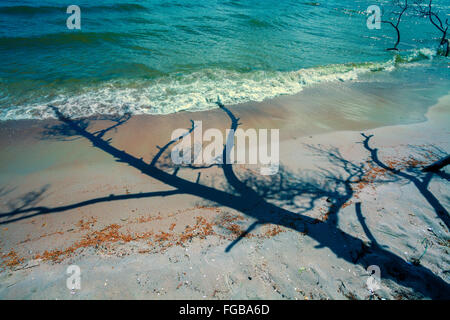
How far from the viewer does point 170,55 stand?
13.7 m

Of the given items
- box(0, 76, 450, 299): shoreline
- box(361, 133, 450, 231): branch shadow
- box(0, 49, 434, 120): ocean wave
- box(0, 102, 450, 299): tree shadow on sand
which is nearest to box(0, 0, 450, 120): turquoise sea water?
box(0, 49, 434, 120): ocean wave

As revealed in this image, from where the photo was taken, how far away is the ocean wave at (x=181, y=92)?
8.41m

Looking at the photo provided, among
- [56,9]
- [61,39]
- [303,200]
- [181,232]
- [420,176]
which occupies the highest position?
[56,9]

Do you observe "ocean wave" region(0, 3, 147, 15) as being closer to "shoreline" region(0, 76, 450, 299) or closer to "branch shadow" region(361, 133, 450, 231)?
"shoreline" region(0, 76, 450, 299)

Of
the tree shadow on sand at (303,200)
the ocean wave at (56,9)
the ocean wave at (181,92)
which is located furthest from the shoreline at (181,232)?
the ocean wave at (56,9)

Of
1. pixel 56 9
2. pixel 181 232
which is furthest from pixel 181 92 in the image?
pixel 56 9

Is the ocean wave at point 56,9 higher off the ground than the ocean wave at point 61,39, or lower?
higher

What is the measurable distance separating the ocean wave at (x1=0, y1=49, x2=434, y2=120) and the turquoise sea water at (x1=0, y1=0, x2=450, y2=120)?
0.04 metres

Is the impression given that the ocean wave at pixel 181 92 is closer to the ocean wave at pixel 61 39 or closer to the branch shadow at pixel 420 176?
the branch shadow at pixel 420 176

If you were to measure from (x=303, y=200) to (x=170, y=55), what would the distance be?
12.7 meters

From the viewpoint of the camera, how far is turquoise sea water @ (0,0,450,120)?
374 inches

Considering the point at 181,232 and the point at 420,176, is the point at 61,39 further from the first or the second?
the point at 420,176

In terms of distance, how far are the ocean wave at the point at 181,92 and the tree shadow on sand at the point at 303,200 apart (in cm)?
289
